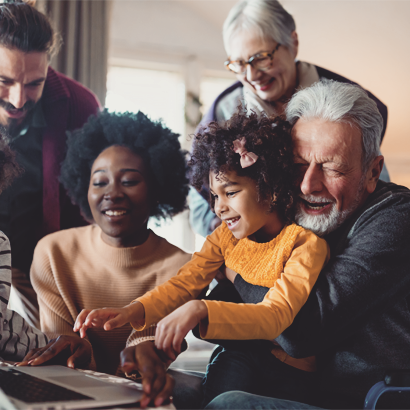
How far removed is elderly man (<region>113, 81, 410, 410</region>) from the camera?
3.78 feet

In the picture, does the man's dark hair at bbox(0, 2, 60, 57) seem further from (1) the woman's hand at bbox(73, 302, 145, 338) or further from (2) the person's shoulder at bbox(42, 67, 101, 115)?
(1) the woman's hand at bbox(73, 302, 145, 338)

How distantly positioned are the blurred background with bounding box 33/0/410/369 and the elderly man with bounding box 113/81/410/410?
1.97 metres

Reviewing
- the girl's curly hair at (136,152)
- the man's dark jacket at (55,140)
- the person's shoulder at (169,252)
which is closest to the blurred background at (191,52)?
the man's dark jacket at (55,140)

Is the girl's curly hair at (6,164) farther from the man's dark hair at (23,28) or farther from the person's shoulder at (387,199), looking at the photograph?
the person's shoulder at (387,199)

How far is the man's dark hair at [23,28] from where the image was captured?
1725 millimetres

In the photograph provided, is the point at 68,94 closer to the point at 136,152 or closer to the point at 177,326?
the point at 136,152

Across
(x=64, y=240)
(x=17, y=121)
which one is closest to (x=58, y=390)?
(x=64, y=240)

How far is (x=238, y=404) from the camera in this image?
1066mm

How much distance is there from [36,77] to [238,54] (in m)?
0.87

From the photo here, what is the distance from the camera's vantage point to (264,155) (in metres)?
1.30

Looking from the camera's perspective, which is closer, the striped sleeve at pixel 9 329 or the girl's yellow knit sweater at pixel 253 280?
the girl's yellow knit sweater at pixel 253 280

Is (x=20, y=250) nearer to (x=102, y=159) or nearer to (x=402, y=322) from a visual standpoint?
(x=102, y=159)

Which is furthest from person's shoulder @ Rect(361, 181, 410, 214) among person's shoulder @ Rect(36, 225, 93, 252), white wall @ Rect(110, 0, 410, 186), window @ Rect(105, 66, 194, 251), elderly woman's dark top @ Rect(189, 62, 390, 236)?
window @ Rect(105, 66, 194, 251)

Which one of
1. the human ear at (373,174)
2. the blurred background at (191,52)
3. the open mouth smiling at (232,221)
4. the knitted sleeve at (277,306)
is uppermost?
the blurred background at (191,52)
